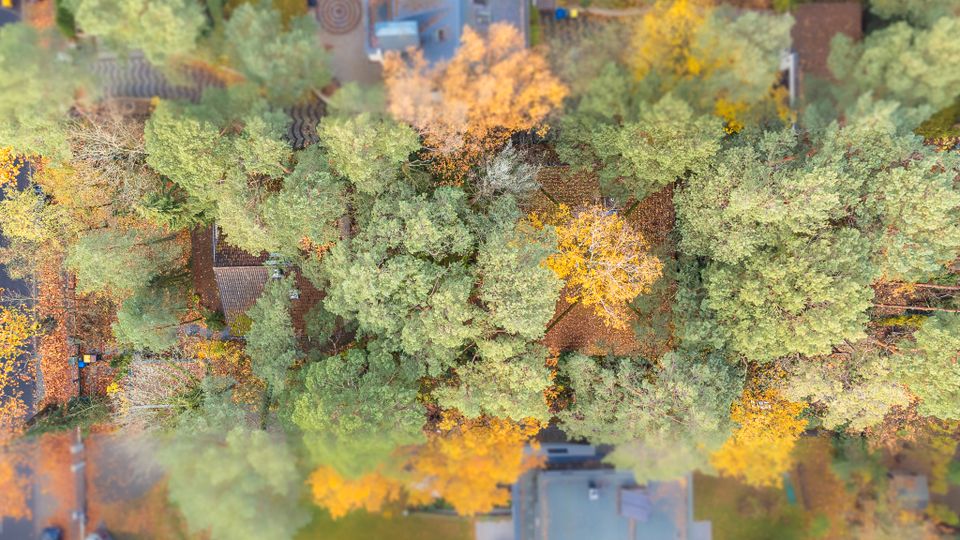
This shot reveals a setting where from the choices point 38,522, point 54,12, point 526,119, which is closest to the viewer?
point 526,119

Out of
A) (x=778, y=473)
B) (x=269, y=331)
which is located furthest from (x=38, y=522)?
(x=778, y=473)

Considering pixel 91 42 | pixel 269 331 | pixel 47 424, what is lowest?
pixel 47 424

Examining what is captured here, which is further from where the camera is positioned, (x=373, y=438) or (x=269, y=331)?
(x=269, y=331)

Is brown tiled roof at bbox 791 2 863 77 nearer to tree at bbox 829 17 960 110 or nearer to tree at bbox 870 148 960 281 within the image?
tree at bbox 829 17 960 110

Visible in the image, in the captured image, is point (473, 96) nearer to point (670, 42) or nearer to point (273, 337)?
point (670, 42)

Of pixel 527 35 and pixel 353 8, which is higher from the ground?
pixel 353 8

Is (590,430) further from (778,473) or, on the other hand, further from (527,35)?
(527,35)

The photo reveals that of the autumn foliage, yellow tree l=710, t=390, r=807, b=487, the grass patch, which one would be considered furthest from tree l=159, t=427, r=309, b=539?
yellow tree l=710, t=390, r=807, b=487

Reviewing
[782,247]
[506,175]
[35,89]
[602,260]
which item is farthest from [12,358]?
[782,247]
